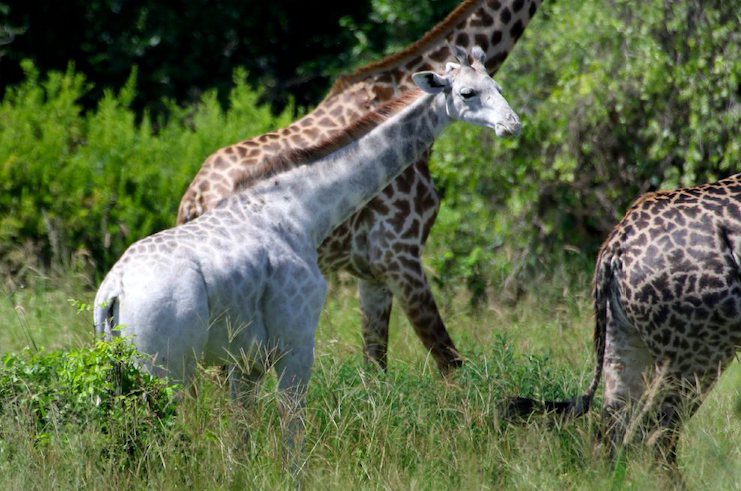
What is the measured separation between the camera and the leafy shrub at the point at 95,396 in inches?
177

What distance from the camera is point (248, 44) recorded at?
13883mm

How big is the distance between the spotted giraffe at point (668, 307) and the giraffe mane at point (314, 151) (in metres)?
1.38

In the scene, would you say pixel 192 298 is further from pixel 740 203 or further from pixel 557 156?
pixel 557 156

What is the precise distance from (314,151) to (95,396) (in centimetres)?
171

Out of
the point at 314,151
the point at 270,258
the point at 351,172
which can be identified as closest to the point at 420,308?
the point at 351,172

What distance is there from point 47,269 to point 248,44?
5.41 metres

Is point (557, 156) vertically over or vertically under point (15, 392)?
under

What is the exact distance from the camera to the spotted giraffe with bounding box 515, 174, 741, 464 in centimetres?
495

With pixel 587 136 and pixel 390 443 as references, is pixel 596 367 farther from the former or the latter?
pixel 587 136

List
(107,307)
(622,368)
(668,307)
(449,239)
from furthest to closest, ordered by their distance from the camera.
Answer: (449,239) < (622,368) < (668,307) < (107,307)

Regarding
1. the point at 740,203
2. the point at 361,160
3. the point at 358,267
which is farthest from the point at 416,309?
the point at 740,203

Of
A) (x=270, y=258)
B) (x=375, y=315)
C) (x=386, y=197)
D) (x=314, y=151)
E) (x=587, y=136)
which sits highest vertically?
(x=314, y=151)

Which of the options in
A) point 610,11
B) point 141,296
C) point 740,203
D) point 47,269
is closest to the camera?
point 141,296

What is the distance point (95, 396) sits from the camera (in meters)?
4.57
